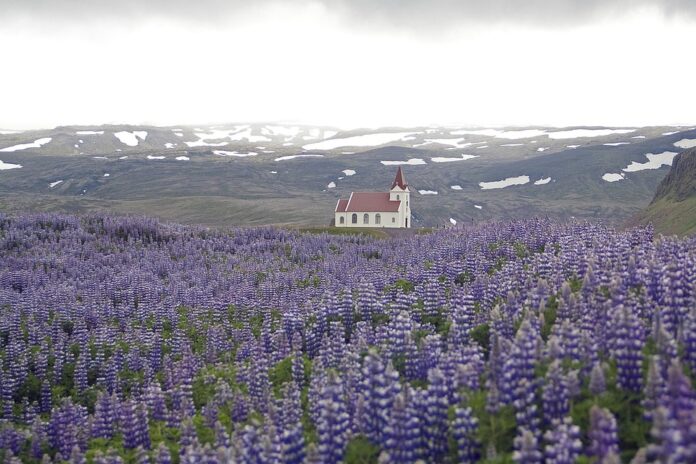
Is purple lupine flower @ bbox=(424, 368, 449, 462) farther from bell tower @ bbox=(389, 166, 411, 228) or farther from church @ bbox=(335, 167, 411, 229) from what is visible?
bell tower @ bbox=(389, 166, 411, 228)

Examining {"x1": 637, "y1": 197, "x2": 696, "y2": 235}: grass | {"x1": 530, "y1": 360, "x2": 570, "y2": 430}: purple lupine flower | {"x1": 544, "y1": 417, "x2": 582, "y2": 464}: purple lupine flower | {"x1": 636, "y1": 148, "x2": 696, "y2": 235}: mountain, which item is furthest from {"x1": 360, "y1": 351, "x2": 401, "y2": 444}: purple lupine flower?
{"x1": 636, "y1": 148, "x2": 696, "y2": 235}: mountain

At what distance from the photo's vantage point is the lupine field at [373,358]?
8.52 meters

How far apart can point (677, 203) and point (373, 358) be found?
7054cm

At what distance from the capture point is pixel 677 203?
69875 mm

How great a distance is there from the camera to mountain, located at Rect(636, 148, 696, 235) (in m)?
57.8

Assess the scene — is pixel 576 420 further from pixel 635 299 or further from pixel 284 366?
pixel 284 366

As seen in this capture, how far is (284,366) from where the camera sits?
Result: 14930 millimetres

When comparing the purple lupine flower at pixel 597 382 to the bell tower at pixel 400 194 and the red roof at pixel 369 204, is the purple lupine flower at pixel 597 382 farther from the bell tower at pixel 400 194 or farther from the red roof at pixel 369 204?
the bell tower at pixel 400 194

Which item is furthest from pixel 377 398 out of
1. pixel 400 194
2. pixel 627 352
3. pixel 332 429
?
pixel 400 194

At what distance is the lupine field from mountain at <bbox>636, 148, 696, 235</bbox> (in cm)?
3637

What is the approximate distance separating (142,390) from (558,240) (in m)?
15.2

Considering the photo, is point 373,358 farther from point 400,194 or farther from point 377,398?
point 400,194

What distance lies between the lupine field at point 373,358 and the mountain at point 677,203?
3637 centimetres

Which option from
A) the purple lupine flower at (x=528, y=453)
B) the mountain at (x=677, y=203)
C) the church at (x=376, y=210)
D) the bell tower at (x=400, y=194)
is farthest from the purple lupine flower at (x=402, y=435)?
the bell tower at (x=400, y=194)
